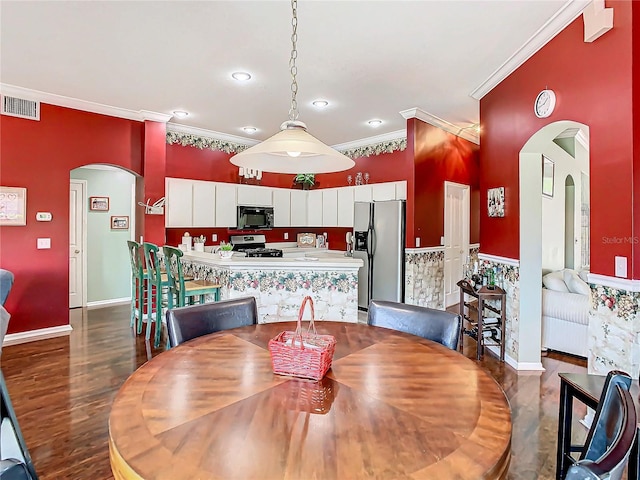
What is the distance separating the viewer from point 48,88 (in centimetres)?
408

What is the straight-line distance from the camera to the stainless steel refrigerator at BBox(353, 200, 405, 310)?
521 centimetres

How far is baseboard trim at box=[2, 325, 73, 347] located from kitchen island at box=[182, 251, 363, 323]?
2.39 meters

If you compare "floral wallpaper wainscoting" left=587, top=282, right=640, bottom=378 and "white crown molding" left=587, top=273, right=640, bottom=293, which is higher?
"white crown molding" left=587, top=273, right=640, bottom=293

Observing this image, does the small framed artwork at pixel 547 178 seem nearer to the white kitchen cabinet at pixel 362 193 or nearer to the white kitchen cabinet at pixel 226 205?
the white kitchen cabinet at pixel 362 193

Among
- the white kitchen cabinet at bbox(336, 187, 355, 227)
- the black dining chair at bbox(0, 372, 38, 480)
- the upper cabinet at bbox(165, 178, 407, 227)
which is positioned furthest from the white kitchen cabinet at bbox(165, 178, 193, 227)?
the black dining chair at bbox(0, 372, 38, 480)

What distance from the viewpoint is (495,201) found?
3814 millimetres

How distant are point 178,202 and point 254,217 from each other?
1298 millimetres

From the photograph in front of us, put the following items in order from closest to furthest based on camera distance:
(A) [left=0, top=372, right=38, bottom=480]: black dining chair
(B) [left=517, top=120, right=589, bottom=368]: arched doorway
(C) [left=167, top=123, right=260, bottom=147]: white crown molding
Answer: (A) [left=0, top=372, right=38, bottom=480]: black dining chair < (B) [left=517, top=120, right=589, bottom=368]: arched doorway < (C) [left=167, top=123, right=260, bottom=147]: white crown molding

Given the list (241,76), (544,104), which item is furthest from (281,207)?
(544,104)

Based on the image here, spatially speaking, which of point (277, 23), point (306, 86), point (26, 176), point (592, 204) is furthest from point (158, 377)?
point (26, 176)

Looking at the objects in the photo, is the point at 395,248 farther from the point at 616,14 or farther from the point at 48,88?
the point at 48,88

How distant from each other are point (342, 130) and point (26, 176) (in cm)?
413

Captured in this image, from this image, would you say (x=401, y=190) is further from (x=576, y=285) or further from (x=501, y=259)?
(x=576, y=285)

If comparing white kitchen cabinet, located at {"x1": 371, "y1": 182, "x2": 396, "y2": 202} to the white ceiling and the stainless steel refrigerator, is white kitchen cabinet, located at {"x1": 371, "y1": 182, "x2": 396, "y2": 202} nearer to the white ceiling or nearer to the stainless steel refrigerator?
the stainless steel refrigerator
